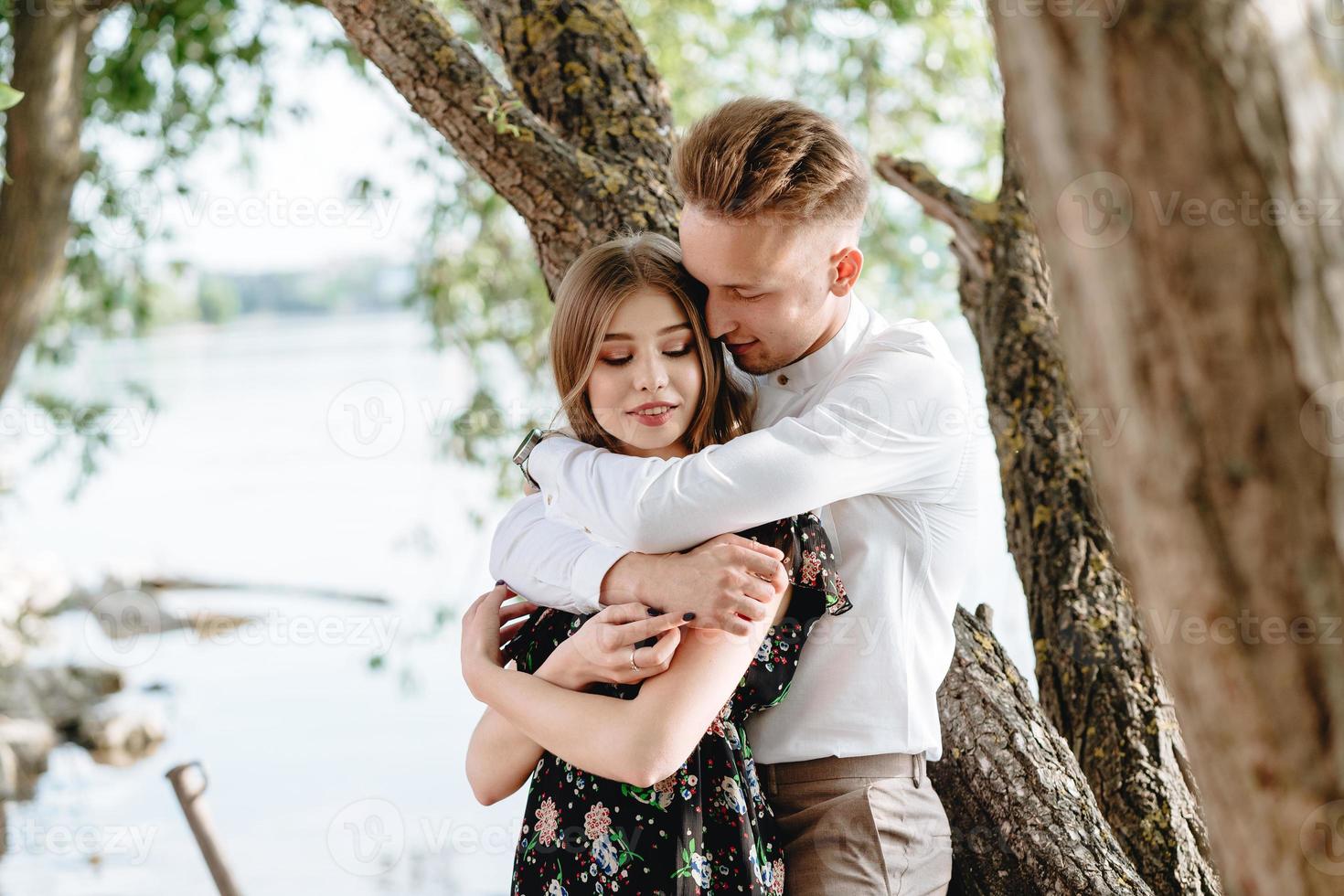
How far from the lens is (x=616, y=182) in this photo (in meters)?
2.50

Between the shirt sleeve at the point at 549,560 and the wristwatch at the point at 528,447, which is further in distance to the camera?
the wristwatch at the point at 528,447

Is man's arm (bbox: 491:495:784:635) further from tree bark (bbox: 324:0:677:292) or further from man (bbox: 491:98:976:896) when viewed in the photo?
tree bark (bbox: 324:0:677:292)

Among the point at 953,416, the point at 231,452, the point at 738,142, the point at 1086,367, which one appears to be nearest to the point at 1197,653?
the point at 1086,367

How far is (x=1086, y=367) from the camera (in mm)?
966

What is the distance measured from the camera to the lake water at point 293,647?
6.33m

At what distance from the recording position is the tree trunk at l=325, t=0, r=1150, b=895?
203 cm

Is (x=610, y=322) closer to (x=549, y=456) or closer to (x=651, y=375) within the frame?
(x=651, y=375)

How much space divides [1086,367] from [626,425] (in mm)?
947

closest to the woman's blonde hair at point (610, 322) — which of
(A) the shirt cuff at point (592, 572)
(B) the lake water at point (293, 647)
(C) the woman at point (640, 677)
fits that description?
(C) the woman at point (640, 677)

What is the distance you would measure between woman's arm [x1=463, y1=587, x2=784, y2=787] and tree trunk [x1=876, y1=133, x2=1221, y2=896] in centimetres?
102

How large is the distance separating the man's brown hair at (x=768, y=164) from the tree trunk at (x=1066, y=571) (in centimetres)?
82

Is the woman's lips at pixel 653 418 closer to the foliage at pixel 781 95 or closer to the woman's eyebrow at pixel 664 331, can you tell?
the woman's eyebrow at pixel 664 331

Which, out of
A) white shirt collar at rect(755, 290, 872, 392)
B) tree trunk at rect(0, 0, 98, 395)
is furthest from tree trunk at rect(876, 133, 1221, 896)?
tree trunk at rect(0, 0, 98, 395)

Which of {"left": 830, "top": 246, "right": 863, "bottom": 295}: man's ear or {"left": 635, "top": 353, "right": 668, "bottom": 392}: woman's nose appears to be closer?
{"left": 635, "top": 353, "right": 668, "bottom": 392}: woman's nose
